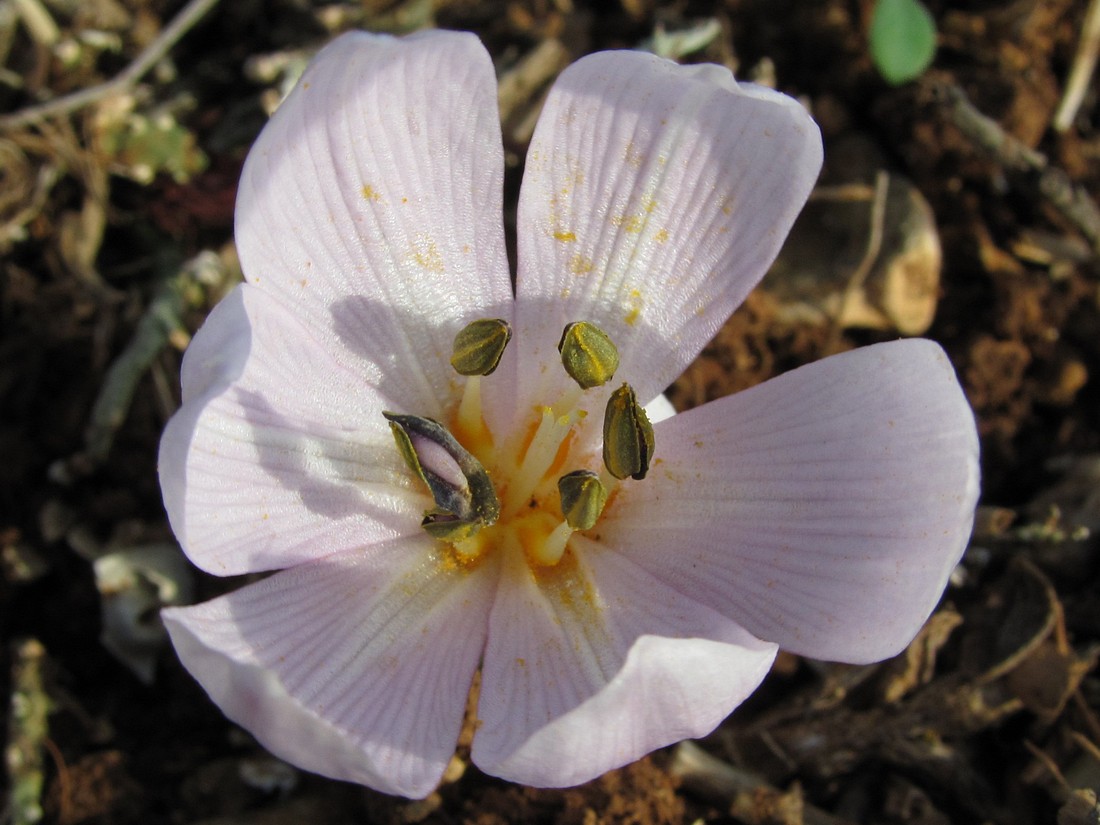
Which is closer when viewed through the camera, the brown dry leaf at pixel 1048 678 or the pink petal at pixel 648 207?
the pink petal at pixel 648 207

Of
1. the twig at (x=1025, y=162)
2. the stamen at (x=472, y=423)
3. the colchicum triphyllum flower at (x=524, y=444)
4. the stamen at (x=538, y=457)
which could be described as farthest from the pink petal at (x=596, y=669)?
the twig at (x=1025, y=162)

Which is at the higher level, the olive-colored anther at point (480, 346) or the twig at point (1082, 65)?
the olive-colored anther at point (480, 346)

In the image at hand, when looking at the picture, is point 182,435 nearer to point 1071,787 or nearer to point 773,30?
point 1071,787

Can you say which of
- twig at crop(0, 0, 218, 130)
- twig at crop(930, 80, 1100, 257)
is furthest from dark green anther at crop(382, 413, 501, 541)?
twig at crop(930, 80, 1100, 257)

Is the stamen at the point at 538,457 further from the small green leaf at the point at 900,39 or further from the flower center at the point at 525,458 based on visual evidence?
the small green leaf at the point at 900,39

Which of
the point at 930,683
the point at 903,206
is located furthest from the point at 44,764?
the point at 903,206

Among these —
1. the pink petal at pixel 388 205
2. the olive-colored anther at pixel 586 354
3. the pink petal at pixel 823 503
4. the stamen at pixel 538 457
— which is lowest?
the pink petal at pixel 823 503

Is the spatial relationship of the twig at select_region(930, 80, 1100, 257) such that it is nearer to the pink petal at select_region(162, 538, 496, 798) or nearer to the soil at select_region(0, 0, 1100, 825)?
the soil at select_region(0, 0, 1100, 825)

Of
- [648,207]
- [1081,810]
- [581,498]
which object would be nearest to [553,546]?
[581,498]
